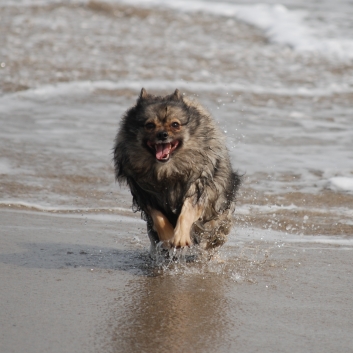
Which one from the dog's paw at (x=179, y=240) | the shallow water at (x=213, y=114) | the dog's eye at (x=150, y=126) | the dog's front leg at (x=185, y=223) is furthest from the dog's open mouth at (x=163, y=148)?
the shallow water at (x=213, y=114)

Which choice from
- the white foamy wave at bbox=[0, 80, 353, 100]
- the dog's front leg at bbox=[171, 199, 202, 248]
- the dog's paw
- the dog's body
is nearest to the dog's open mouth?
the dog's body

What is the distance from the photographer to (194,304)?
15.6 feet

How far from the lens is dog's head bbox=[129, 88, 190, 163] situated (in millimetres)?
5492

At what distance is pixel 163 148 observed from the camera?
5.59m

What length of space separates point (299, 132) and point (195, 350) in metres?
6.90

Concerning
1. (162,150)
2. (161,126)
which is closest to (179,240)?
(162,150)

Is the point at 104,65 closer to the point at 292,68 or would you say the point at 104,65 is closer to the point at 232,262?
the point at 292,68

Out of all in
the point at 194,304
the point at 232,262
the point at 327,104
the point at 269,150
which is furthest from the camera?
the point at 327,104

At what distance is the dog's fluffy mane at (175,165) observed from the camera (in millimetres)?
5676

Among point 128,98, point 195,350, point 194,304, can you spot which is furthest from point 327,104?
point 195,350

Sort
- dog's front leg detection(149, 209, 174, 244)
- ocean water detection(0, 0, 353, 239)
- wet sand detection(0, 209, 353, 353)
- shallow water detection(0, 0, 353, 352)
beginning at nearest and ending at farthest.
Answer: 1. wet sand detection(0, 209, 353, 353)
2. shallow water detection(0, 0, 353, 352)
3. dog's front leg detection(149, 209, 174, 244)
4. ocean water detection(0, 0, 353, 239)

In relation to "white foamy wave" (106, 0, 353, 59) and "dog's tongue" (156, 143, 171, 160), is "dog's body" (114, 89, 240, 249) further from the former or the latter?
"white foamy wave" (106, 0, 353, 59)

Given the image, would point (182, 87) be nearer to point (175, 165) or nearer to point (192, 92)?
point (192, 92)

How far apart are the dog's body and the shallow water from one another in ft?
0.92
